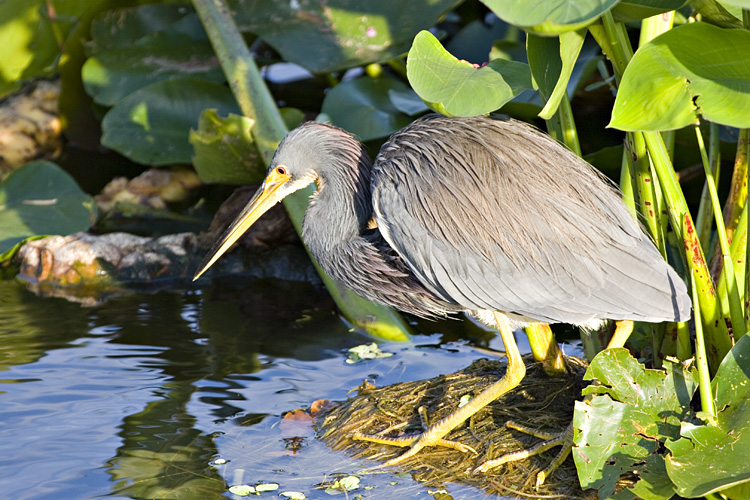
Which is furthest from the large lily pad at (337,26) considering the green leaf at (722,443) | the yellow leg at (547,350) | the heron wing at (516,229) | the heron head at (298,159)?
the green leaf at (722,443)

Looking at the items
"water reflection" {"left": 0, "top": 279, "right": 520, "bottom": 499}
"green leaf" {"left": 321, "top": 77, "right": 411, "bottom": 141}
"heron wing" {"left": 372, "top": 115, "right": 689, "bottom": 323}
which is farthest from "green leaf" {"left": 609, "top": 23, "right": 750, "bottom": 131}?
"green leaf" {"left": 321, "top": 77, "right": 411, "bottom": 141}

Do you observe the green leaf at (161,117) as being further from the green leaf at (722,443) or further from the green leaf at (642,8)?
the green leaf at (722,443)

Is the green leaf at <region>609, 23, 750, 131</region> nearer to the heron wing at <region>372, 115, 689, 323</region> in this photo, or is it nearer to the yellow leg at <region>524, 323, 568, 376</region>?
the heron wing at <region>372, 115, 689, 323</region>

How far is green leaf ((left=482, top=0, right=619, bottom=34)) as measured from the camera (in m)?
2.01

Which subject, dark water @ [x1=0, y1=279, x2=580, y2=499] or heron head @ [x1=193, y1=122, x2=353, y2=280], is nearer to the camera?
dark water @ [x1=0, y1=279, x2=580, y2=499]

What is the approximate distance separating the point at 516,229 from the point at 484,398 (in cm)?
64

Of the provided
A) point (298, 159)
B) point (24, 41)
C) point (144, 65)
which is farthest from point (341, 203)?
point (24, 41)

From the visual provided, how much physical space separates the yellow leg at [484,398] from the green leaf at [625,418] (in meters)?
0.38

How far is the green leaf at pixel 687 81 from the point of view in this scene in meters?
2.16

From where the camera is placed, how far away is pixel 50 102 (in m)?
6.71

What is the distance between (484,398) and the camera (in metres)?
2.93

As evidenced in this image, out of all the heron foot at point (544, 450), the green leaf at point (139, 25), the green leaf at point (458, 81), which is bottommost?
the heron foot at point (544, 450)

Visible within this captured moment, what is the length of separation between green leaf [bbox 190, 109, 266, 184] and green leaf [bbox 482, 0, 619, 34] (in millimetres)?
2369

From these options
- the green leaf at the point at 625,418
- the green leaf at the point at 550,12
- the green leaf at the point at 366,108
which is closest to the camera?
the green leaf at the point at 550,12
